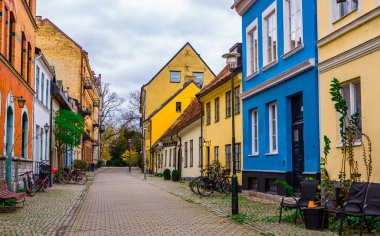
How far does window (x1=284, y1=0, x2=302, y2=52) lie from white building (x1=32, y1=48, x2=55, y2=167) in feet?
40.7

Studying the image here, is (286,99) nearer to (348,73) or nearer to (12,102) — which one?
(348,73)

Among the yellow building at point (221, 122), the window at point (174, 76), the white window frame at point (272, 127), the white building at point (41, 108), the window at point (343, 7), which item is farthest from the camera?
the window at point (174, 76)

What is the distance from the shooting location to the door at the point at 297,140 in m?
14.6

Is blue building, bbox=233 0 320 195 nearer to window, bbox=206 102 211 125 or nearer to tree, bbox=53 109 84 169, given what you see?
window, bbox=206 102 211 125

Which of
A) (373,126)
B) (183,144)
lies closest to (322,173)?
(373,126)

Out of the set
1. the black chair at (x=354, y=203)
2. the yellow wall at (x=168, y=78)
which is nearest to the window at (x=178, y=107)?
the yellow wall at (x=168, y=78)

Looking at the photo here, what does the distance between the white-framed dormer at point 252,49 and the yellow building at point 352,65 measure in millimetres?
5585

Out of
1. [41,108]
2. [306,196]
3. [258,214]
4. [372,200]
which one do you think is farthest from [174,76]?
[372,200]

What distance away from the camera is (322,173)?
40.0 feet

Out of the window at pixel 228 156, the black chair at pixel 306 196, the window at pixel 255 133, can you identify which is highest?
the window at pixel 255 133

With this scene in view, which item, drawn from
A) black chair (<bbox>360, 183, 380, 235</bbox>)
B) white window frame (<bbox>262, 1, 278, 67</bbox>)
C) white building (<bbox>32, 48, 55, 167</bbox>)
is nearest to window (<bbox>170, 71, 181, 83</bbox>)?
white building (<bbox>32, 48, 55, 167</bbox>)

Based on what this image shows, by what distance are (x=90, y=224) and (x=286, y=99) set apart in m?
7.10

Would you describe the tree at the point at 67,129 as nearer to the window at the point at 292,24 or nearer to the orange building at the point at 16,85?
the orange building at the point at 16,85

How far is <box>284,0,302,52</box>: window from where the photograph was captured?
47.4ft
